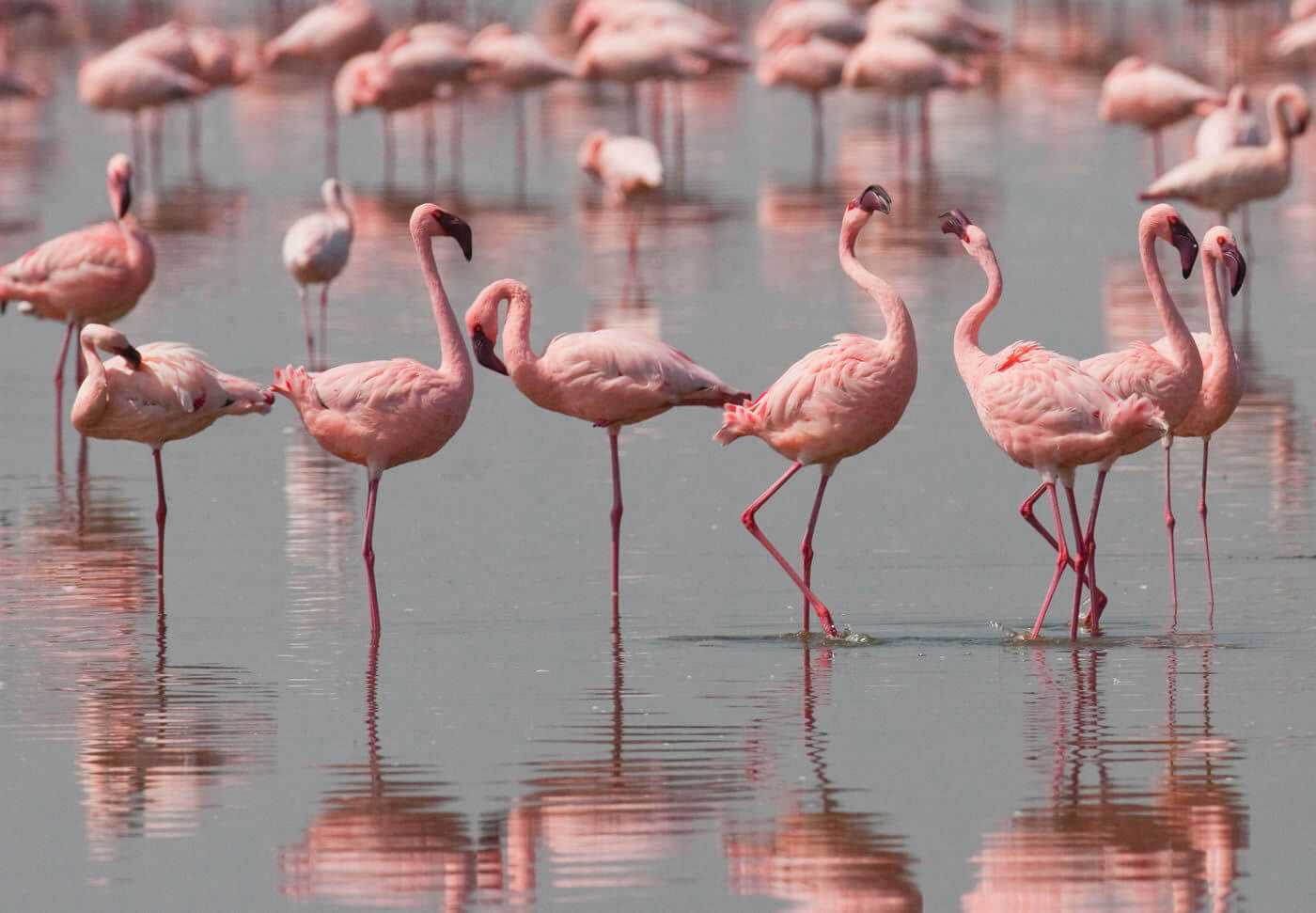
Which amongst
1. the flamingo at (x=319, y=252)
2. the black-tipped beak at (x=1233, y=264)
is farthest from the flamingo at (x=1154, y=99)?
the black-tipped beak at (x=1233, y=264)

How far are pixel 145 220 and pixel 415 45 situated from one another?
471 cm

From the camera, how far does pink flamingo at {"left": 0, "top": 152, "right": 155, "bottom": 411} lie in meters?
13.3

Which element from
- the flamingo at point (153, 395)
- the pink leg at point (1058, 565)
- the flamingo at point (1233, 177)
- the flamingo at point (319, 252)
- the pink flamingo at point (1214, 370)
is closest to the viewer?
the pink leg at point (1058, 565)

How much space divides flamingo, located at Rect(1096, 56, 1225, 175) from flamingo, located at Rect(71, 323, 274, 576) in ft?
45.5

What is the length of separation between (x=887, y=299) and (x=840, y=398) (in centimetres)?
42

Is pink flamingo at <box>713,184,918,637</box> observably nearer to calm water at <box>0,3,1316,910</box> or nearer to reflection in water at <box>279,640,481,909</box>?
calm water at <box>0,3,1316,910</box>

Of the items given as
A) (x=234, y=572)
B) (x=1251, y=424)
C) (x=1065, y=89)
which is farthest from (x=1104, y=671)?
(x=1065, y=89)

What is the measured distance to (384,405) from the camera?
871 cm

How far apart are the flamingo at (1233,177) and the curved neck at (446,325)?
28.4ft

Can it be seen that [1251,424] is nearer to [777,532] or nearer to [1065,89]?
[777,532]

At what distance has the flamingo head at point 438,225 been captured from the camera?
8.99 m

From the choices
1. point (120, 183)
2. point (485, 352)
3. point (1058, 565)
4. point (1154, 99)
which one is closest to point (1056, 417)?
point (1058, 565)

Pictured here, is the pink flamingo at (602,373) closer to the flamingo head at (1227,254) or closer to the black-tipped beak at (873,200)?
the black-tipped beak at (873,200)

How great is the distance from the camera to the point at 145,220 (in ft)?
69.6
